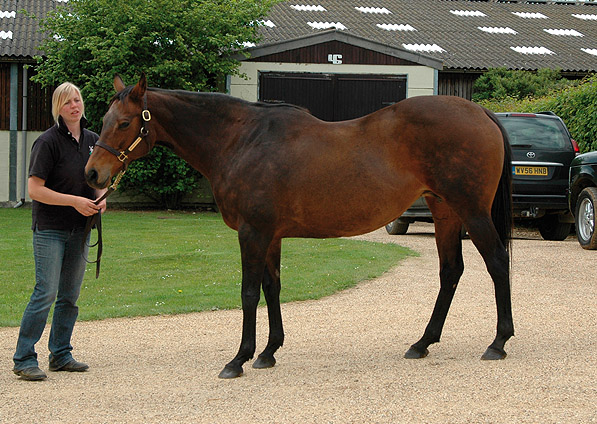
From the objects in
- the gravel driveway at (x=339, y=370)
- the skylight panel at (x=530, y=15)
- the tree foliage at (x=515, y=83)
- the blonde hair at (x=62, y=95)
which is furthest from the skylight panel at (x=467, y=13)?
the blonde hair at (x=62, y=95)

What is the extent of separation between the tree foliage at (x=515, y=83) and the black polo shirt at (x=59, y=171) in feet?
68.1

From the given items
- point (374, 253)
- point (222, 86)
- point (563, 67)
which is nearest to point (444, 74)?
point (563, 67)

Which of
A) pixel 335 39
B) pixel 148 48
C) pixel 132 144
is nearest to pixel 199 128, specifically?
pixel 132 144

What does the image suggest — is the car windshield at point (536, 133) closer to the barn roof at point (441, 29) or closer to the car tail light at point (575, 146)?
the car tail light at point (575, 146)

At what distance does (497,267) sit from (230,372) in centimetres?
213

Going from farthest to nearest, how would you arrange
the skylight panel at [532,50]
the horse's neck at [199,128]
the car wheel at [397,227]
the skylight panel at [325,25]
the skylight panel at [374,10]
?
the skylight panel at [374,10]
the skylight panel at [532,50]
the skylight panel at [325,25]
the car wheel at [397,227]
the horse's neck at [199,128]

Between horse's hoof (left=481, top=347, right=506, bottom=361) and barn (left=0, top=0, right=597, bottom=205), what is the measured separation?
17643mm

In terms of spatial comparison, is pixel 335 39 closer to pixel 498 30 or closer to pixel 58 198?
pixel 498 30

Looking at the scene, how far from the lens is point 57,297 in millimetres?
6070

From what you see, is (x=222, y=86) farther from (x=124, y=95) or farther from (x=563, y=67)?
(x=124, y=95)

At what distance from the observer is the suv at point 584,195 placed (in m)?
13.1

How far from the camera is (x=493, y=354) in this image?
596 cm

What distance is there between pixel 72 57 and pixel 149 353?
58.8 ft

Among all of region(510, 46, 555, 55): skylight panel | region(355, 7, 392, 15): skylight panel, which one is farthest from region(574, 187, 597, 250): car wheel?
region(355, 7, 392, 15): skylight panel
